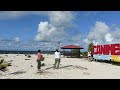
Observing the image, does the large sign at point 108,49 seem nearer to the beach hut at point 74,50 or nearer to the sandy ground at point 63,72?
the sandy ground at point 63,72

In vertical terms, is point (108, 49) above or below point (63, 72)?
above

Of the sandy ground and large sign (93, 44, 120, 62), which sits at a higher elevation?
large sign (93, 44, 120, 62)

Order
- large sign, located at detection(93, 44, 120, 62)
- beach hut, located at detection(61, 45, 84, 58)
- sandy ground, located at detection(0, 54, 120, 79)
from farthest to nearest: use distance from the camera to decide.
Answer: beach hut, located at detection(61, 45, 84, 58) < large sign, located at detection(93, 44, 120, 62) < sandy ground, located at detection(0, 54, 120, 79)

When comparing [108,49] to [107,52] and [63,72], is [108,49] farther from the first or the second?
[63,72]

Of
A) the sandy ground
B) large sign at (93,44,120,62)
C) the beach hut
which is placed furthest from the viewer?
the beach hut

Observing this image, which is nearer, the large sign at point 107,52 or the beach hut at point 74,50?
the large sign at point 107,52

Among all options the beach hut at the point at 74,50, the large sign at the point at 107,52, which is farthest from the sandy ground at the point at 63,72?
the beach hut at the point at 74,50

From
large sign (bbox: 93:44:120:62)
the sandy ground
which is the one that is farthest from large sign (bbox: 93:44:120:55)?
the sandy ground

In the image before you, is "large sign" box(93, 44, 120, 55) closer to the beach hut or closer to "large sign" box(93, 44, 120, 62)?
"large sign" box(93, 44, 120, 62)

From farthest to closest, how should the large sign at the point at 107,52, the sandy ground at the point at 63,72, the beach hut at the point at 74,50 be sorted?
the beach hut at the point at 74,50
the large sign at the point at 107,52
the sandy ground at the point at 63,72

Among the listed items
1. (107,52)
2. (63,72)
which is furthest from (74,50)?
(63,72)
